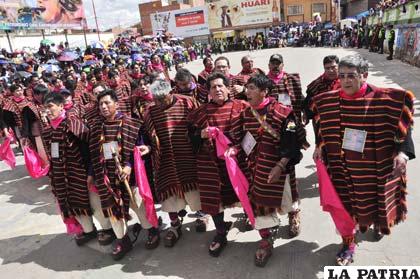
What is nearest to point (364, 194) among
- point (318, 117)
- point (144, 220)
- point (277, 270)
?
point (318, 117)

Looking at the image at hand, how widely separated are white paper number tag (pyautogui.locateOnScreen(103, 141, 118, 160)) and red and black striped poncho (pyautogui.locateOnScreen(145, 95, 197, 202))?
368mm

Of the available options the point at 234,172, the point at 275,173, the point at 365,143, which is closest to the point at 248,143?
the point at 234,172

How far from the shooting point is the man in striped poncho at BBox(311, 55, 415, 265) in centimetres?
265

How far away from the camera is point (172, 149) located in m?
3.73

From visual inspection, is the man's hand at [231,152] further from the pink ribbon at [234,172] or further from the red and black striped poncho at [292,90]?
the red and black striped poncho at [292,90]

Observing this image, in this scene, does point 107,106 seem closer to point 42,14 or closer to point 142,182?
point 142,182

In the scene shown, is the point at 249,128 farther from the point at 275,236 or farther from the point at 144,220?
the point at 144,220

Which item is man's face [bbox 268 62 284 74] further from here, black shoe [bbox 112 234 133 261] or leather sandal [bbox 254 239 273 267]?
black shoe [bbox 112 234 133 261]

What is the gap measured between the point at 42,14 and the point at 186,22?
73.0 ft

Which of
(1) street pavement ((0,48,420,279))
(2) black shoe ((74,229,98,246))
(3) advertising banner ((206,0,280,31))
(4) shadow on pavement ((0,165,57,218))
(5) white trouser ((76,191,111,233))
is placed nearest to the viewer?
(1) street pavement ((0,48,420,279))

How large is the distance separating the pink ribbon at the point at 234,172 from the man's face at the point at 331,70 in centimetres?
178

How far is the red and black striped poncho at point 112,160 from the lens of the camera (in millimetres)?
3568

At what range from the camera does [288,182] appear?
3.47 m

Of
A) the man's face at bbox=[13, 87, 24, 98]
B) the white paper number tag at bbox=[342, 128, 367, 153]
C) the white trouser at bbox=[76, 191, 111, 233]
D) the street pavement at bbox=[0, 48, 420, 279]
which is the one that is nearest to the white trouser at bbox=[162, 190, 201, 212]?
the street pavement at bbox=[0, 48, 420, 279]
